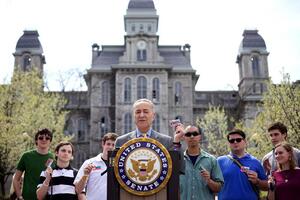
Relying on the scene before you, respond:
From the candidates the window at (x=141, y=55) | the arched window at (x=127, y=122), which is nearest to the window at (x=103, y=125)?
Answer: the arched window at (x=127, y=122)

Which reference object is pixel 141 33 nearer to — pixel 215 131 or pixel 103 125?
pixel 103 125

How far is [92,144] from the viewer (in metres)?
37.5

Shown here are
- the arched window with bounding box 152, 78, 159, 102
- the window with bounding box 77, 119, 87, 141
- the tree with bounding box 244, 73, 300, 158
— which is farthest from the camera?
the window with bounding box 77, 119, 87, 141

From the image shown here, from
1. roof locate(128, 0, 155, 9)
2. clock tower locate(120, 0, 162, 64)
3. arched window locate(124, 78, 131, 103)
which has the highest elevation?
roof locate(128, 0, 155, 9)

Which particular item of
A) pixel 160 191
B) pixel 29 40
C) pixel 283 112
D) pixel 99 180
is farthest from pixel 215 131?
pixel 160 191

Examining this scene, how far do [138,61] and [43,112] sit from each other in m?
14.9

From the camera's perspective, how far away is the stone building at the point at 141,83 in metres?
37.1

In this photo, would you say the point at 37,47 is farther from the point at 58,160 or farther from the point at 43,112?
the point at 58,160

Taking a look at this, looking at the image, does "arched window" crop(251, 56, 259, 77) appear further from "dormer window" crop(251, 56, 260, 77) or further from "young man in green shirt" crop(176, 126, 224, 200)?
"young man in green shirt" crop(176, 126, 224, 200)

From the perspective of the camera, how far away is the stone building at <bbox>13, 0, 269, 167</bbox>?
122 feet

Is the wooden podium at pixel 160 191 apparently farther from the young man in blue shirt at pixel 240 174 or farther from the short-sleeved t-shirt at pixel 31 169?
the short-sleeved t-shirt at pixel 31 169

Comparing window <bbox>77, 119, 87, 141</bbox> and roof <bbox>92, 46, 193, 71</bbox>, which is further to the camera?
window <bbox>77, 119, 87, 141</bbox>

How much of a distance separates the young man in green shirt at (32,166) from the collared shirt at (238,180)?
280 cm

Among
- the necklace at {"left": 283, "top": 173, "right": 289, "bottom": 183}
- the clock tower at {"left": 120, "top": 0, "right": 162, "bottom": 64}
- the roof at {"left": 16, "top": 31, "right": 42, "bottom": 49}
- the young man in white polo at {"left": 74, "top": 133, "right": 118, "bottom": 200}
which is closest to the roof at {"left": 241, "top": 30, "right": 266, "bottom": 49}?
the clock tower at {"left": 120, "top": 0, "right": 162, "bottom": 64}
